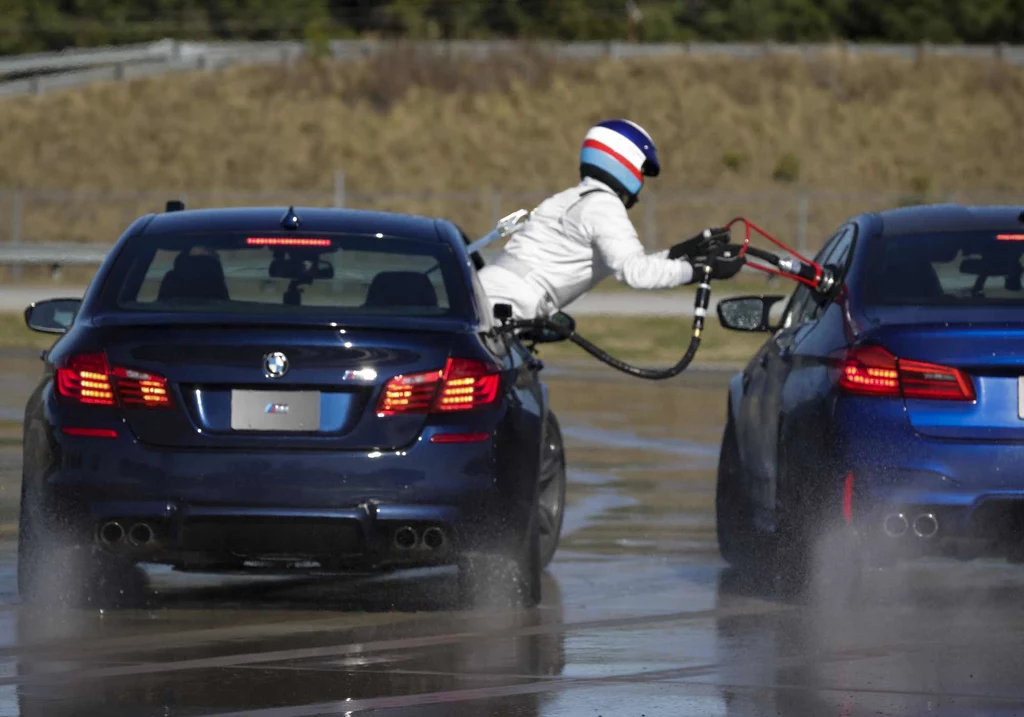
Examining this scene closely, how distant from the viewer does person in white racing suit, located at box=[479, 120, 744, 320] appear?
11297 millimetres

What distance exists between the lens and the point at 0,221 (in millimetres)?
56062

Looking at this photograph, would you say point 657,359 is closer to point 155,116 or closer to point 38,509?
point 38,509

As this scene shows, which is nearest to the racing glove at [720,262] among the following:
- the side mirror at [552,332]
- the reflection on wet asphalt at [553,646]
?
the side mirror at [552,332]

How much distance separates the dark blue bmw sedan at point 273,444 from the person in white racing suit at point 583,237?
2257mm

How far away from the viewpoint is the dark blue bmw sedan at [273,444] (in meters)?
8.59

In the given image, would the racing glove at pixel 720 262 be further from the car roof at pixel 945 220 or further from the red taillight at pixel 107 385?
the red taillight at pixel 107 385

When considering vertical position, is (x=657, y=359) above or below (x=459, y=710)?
below

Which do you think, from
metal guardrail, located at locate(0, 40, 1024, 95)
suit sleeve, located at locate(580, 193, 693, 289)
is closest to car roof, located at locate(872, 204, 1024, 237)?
suit sleeve, located at locate(580, 193, 693, 289)

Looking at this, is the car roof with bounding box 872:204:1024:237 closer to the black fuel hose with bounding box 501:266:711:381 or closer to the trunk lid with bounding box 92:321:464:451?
the black fuel hose with bounding box 501:266:711:381

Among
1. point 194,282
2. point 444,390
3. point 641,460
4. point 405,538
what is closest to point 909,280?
point 444,390

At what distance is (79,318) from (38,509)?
723mm

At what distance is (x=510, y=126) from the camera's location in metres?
71.1

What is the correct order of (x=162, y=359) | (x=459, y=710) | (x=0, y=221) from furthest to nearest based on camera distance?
(x=0, y=221) < (x=162, y=359) < (x=459, y=710)

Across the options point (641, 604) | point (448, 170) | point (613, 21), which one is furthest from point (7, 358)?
point (613, 21)
